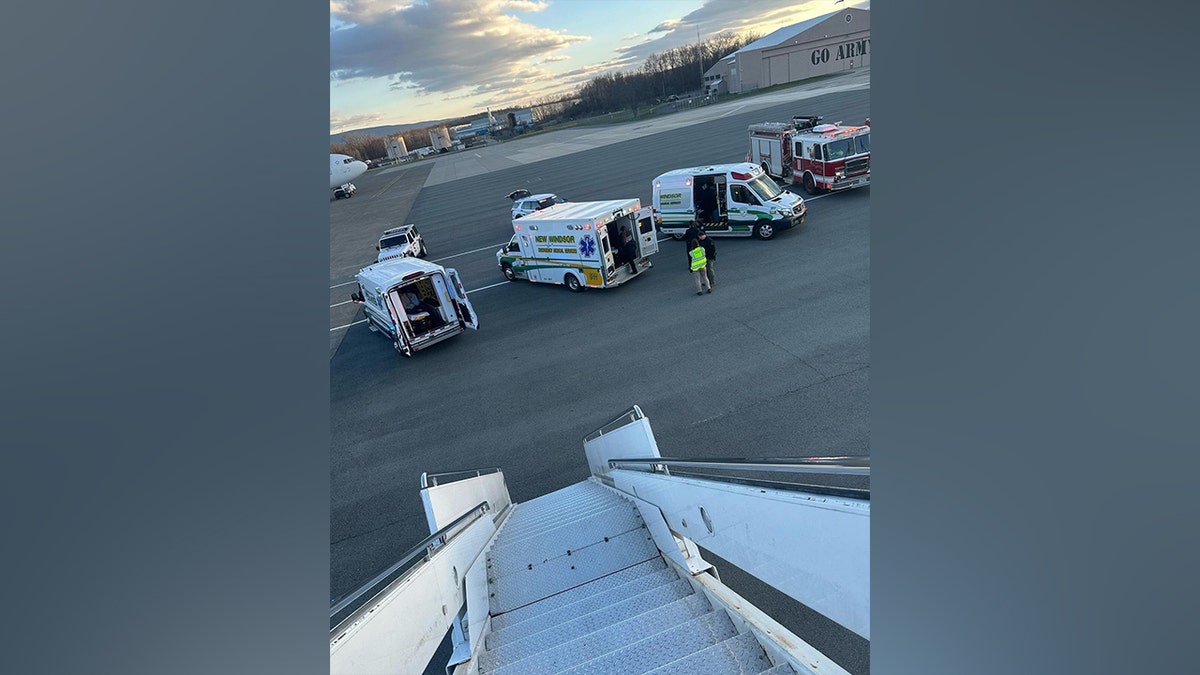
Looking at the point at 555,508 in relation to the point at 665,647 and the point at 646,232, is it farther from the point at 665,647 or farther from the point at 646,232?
the point at 646,232

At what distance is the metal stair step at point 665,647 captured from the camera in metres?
3.59

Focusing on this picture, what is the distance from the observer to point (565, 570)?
5.90m

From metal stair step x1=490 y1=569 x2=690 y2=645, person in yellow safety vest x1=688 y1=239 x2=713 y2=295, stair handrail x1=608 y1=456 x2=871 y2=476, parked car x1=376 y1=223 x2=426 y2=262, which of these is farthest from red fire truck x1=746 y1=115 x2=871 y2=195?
stair handrail x1=608 y1=456 x2=871 y2=476

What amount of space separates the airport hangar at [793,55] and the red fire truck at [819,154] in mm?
11001

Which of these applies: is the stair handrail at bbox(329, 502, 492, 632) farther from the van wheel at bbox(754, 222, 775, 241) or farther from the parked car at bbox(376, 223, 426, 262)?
the parked car at bbox(376, 223, 426, 262)

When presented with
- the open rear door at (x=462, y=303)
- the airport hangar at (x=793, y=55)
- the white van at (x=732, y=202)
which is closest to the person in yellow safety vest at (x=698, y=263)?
the white van at (x=732, y=202)

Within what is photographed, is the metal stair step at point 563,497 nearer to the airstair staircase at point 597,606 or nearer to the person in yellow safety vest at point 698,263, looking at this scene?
the airstair staircase at point 597,606

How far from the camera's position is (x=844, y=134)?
21.8 m

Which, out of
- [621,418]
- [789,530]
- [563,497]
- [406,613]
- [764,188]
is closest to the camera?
[789,530]

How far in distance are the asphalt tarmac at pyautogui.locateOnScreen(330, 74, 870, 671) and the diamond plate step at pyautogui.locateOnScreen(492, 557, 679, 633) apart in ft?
6.53

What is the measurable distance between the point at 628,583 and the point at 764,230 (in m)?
16.4

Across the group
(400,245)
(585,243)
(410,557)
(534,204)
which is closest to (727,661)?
(410,557)

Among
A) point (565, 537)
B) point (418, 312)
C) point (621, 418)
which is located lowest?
point (621, 418)
